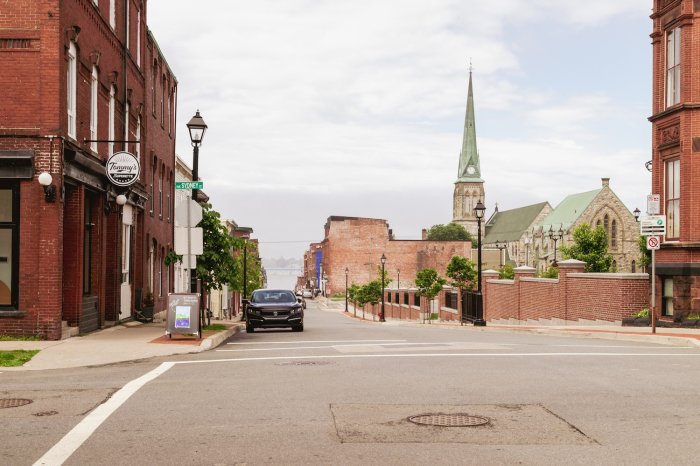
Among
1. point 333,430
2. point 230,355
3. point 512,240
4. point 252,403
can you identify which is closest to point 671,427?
point 333,430

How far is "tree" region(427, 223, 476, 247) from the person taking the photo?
15612cm

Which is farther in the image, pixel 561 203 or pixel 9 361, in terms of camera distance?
pixel 561 203

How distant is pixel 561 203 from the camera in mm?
133125

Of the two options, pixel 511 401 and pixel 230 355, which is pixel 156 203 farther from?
pixel 511 401

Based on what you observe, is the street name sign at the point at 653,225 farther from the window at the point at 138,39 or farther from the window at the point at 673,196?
the window at the point at 138,39

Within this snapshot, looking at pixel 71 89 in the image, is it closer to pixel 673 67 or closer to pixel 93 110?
pixel 93 110

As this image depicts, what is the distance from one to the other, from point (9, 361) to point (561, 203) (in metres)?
129

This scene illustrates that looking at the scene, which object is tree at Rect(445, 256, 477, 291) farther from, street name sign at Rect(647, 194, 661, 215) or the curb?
the curb

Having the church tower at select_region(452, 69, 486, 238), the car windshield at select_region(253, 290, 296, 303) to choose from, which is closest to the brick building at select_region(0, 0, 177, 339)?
the car windshield at select_region(253, 290, 296, 303)

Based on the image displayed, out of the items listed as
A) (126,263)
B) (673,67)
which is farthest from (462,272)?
(126,263)

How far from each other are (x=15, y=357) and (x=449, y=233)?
146 m

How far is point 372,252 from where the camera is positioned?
131125 millimetres

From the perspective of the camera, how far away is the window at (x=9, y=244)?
15695 mm

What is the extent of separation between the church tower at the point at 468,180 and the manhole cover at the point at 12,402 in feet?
523
